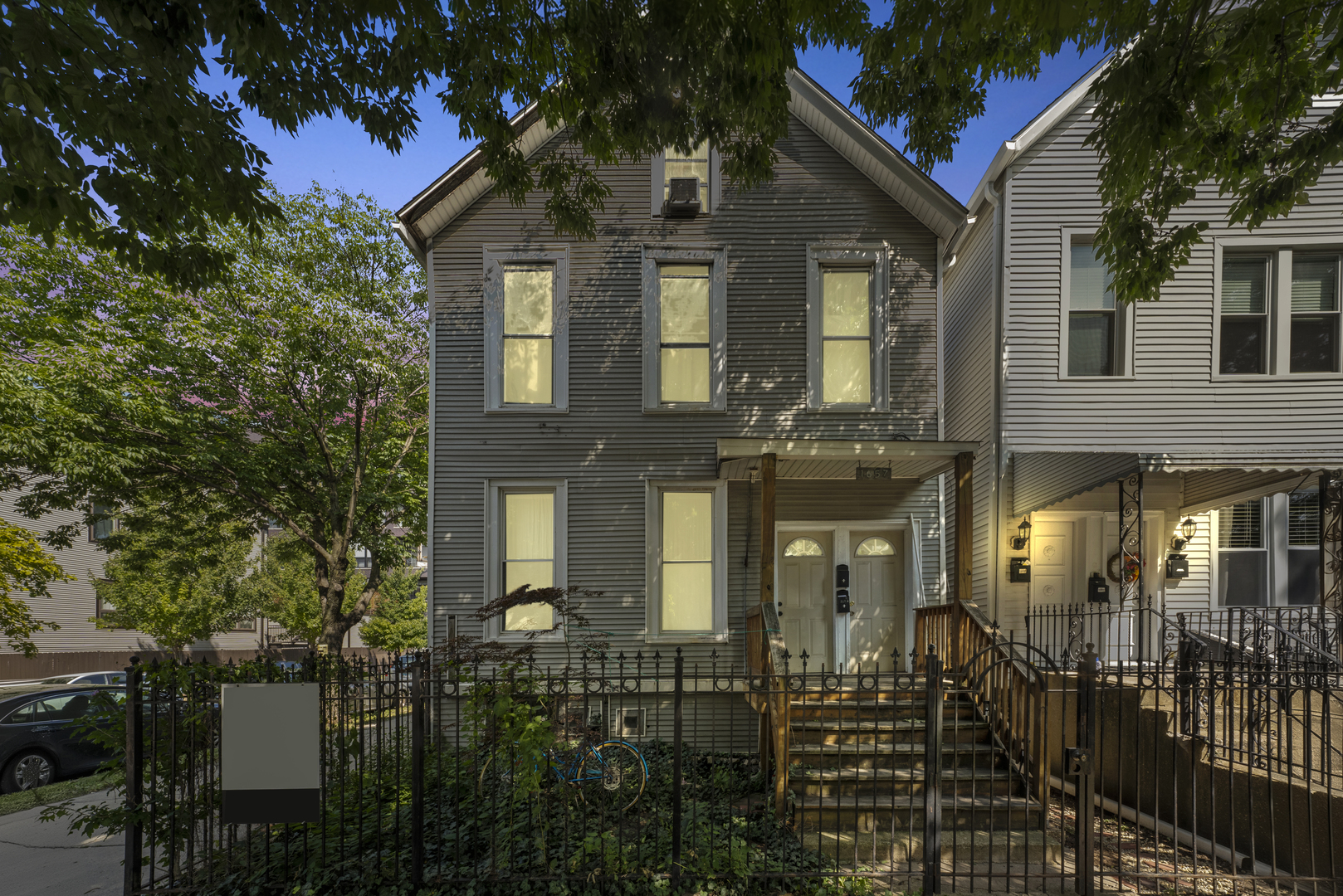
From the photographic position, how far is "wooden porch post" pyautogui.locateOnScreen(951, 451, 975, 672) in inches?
309

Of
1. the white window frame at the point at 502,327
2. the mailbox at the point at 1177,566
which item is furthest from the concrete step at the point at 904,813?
the white window frame at the point at 502,327

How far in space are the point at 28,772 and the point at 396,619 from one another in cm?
1956

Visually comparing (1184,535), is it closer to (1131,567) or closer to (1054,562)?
(1131,567)

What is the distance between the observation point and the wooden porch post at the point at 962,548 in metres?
7.84

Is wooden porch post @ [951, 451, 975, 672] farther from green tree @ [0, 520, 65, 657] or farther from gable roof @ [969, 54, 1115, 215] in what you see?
green tree @ [0, 520, 65, 657]

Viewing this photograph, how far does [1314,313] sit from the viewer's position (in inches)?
381

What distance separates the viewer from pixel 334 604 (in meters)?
14.5

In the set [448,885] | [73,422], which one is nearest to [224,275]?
[448,885]

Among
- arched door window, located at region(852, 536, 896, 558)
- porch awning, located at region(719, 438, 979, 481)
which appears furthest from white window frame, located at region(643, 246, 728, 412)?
arched door window, located at region(852, 536, 896, 558)

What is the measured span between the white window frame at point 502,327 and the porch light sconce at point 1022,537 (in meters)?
6.40

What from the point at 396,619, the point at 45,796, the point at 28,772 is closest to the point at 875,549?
the point at 45,796

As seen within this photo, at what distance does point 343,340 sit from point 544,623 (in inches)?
267

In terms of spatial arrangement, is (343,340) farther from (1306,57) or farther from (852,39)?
(1306,57)

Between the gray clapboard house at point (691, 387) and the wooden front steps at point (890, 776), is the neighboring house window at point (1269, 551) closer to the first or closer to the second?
the gray clapboard house at point (691, 387)
